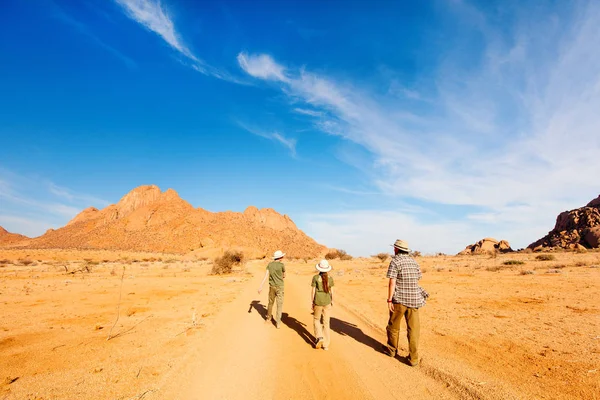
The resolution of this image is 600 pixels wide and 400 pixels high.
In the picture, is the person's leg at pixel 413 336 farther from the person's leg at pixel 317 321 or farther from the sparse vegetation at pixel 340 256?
the sparse vegetation at pixel 340 256

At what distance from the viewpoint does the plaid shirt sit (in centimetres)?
610

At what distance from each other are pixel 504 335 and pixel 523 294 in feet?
22.8

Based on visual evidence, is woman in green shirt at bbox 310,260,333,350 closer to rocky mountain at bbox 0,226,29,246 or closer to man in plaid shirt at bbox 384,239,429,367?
man in plaid shirt at bbox 384,239,429,367

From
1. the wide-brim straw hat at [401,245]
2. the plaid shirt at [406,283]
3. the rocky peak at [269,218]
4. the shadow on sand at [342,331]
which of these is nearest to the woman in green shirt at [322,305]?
the shadow on sand at [342,331]

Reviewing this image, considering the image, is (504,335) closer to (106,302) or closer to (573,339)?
(573,339)

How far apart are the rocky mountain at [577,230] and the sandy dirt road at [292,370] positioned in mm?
51966

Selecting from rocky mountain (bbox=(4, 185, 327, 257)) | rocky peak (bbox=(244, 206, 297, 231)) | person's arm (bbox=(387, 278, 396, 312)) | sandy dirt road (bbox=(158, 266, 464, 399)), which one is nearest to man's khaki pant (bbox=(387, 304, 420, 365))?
person's arm (bbox=(387, 278, 396, 312))

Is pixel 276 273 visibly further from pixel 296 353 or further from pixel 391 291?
pixel 391 291

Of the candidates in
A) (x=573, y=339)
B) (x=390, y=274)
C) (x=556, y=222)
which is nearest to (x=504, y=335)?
(x=573, y=339)

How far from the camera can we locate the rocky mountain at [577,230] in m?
44.7

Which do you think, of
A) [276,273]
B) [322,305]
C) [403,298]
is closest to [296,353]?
[322,305]

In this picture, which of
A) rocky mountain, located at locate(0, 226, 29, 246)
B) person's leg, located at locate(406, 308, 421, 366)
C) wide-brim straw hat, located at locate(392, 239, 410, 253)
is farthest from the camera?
rocky mountain, located at locate(0, 226, 29, 246)

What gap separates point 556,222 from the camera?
57281 millimetres

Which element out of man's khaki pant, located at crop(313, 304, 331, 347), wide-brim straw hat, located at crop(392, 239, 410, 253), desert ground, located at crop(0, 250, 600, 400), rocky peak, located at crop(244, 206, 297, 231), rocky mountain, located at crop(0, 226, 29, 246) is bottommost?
desert ground, located at crop(0, 250, 600, 400)
